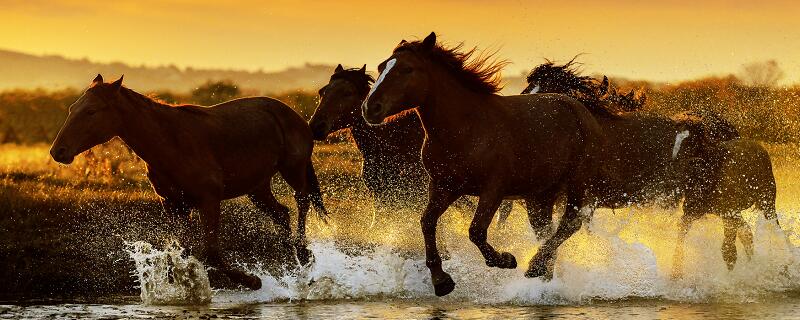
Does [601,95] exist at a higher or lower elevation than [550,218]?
higher

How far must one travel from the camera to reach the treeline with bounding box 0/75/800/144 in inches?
749

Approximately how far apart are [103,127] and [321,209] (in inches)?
130

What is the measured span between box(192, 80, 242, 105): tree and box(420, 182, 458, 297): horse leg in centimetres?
1268

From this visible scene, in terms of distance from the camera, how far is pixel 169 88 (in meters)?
21.7

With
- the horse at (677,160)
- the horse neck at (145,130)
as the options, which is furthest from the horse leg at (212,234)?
the horse at (677,160)

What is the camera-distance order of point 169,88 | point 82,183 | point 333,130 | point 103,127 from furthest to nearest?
point 169,88, point 82,183, point 333,130, point 103,127

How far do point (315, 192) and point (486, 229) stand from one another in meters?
3.24

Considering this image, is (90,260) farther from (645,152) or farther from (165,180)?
(645,152)

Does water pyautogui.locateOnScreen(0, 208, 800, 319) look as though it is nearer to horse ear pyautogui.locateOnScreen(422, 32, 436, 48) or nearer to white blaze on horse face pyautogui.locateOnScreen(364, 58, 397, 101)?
white blaze on horse face pyautogui.locateOnScreen(364, 58, 397, 101)

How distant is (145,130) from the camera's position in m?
12.2

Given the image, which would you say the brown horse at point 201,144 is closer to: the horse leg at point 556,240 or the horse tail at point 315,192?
the horse tail at point 315,192

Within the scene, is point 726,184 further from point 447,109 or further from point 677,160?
point 447,109

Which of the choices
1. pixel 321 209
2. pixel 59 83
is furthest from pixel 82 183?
pixel 321 209

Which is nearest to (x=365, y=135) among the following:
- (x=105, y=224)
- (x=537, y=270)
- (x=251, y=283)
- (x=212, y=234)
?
(x=251, y=283)
